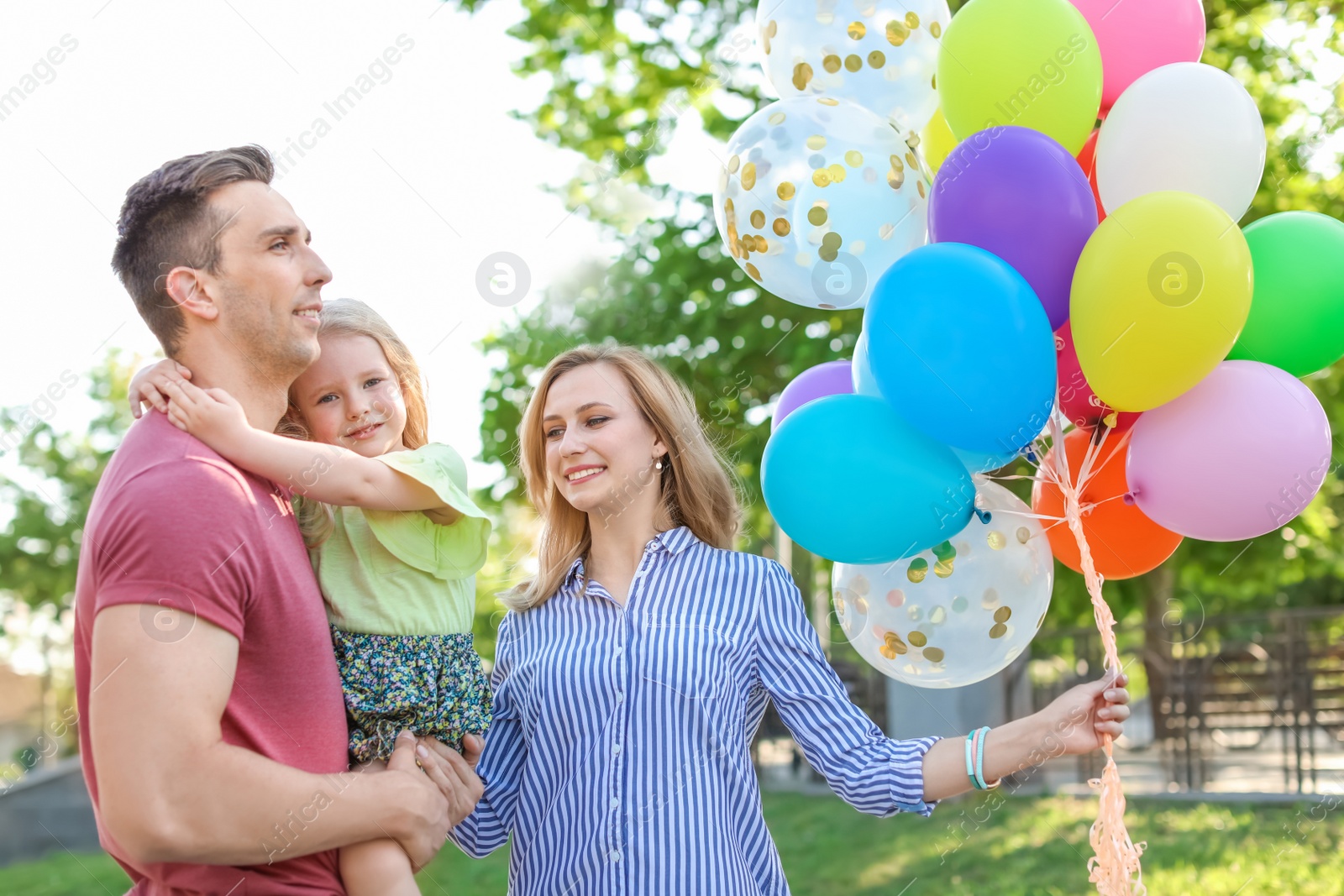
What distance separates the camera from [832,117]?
3.01 metres

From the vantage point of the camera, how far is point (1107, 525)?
9.57ft

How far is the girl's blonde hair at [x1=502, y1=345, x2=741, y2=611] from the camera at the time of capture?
114 inches

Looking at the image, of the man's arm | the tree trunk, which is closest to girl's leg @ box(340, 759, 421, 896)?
the man's arm

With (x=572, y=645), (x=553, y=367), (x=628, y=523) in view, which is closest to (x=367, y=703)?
(x=572, y=645)

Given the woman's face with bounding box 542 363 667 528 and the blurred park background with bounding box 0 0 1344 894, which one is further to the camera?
the blurred park background with bounding box 0 0 1344 894

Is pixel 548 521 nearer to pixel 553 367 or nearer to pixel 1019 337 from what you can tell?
pixel 553 367

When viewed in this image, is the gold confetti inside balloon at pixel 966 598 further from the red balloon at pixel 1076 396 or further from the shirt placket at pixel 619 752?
the shirt placket at pixel 619 752

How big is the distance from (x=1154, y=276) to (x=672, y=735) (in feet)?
4.75

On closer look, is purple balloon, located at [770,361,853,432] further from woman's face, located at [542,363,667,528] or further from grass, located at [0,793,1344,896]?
grass, located at [0,793,1344,896]

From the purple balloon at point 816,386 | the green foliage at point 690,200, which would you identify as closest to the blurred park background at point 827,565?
the green foliage at point 690,200

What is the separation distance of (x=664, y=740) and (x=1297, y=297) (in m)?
1.81

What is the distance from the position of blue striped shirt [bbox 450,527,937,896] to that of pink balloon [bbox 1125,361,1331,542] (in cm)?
85

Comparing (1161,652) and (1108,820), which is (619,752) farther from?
(1161,652)

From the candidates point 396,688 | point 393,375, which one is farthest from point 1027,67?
point 396,688
